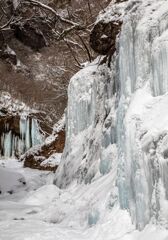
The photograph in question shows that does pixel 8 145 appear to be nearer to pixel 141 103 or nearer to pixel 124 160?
pixel 124 160

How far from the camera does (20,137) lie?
28.8 meters

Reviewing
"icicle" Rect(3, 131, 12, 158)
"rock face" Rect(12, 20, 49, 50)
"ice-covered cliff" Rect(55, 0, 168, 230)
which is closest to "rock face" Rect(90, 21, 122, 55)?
"ice-covered cliff" Rect(55, 0, 168, 230)

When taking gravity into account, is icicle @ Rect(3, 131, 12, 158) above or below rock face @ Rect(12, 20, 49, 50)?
below

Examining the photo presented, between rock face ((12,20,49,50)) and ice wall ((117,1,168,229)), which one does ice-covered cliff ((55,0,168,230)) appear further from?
rock face ((12,20,49,50))

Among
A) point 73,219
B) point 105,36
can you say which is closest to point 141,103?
point 73,219

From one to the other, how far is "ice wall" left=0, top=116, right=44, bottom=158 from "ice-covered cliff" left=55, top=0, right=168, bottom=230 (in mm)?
18950

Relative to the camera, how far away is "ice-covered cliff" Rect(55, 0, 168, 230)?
4.48 metres

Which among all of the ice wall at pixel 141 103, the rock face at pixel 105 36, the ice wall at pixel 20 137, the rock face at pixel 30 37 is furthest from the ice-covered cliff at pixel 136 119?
the rock face at pixel 30 37

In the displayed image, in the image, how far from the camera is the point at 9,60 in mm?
32406

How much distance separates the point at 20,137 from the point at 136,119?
79.3 feet

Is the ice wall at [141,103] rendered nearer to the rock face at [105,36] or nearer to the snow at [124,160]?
the snow at [124,160]

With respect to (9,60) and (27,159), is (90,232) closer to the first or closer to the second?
(27,159)

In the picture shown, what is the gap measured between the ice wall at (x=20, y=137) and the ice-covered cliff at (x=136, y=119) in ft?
62.2

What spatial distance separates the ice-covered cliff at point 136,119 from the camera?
14.7ft
